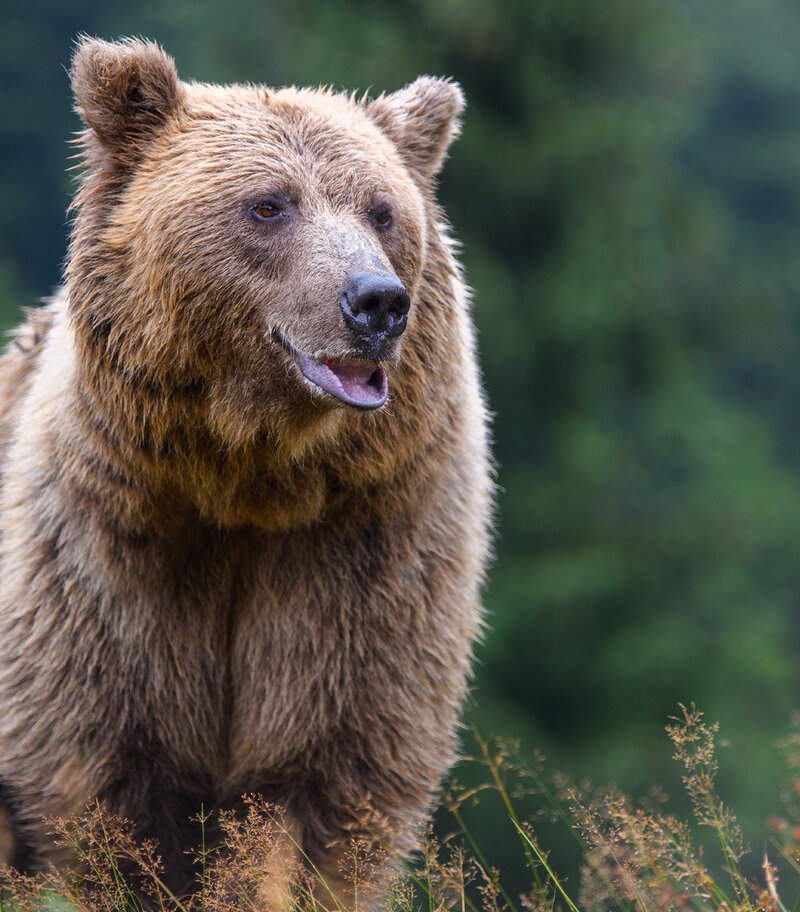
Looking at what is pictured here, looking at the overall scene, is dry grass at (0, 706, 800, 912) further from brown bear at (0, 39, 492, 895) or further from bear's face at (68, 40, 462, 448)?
bear's face at (68, 40, 462, 448)

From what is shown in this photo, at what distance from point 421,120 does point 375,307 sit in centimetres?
110

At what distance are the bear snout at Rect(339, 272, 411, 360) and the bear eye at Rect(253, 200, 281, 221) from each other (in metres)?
0.37

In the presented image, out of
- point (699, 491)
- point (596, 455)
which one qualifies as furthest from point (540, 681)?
point (699, 491)

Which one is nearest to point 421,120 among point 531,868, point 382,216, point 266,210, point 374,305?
point 382,216

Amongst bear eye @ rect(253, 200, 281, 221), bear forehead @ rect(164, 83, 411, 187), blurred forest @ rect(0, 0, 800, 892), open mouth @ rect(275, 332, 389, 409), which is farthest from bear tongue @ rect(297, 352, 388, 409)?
blurred forest @ rect(0, 0, 800, 892)

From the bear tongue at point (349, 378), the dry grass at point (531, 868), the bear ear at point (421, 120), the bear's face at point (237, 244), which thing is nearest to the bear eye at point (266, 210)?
the bear's face at point (237, 244)

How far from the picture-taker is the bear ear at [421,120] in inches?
177

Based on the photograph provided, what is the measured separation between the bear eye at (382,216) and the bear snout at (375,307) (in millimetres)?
394

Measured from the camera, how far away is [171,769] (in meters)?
4.31

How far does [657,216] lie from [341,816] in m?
11.8

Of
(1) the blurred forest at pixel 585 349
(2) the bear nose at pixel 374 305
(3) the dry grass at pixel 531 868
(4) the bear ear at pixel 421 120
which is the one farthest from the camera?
(1) the blurred forest at pixel 585 349

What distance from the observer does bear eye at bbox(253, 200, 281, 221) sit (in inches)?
156

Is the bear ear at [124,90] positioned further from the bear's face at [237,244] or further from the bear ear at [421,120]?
the bear ear at [421,120]

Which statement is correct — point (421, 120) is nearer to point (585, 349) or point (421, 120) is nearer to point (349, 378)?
point (349, 378)
